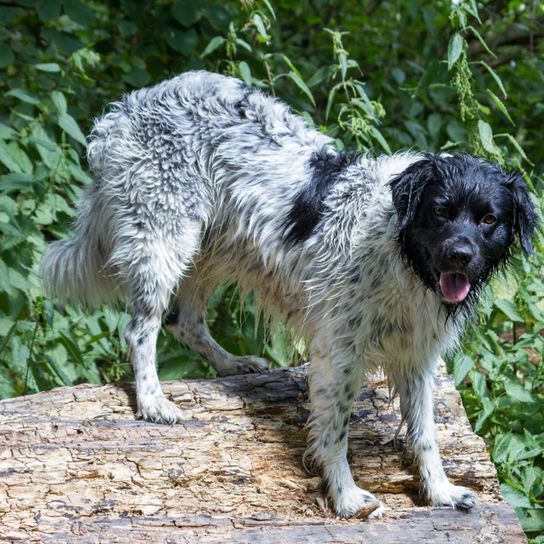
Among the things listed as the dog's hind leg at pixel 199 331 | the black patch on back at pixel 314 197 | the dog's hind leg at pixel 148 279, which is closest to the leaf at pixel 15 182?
the dog's hind leg at pixel 148 279

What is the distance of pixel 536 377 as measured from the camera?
5.00m

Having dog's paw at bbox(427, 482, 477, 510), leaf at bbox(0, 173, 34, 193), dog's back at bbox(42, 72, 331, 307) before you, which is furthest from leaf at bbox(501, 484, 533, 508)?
leaf at bbox(0, 173, 34, 193)

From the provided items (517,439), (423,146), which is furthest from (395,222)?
(423,146)

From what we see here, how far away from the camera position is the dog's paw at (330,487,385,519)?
156 inches

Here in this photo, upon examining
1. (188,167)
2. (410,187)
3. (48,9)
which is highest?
(410,187)

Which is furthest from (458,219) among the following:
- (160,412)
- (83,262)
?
(83,262)

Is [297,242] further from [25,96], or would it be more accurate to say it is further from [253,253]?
[25,96]

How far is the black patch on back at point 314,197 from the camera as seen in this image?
172 inches

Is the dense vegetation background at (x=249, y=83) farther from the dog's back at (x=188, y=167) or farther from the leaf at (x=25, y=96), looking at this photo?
the dog's back at (x=188, y=167)

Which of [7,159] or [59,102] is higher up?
[59,102]

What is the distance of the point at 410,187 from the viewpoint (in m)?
3.82

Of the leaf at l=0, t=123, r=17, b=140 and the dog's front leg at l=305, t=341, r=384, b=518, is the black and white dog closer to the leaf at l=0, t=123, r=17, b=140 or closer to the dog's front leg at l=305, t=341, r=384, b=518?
the dog's front leg at l=305, t=341, r=384, b=518

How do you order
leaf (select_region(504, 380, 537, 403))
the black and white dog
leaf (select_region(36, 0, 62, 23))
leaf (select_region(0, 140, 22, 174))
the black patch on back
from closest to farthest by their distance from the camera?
the black and white dog → the black patch on back → leaf (select_region(504, 380, 537, 403)) → leaf (select_region(0, 140, 22, 174)) → leaf (select_region(36, 0, 62, 23))

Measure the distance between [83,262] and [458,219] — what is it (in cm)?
211
